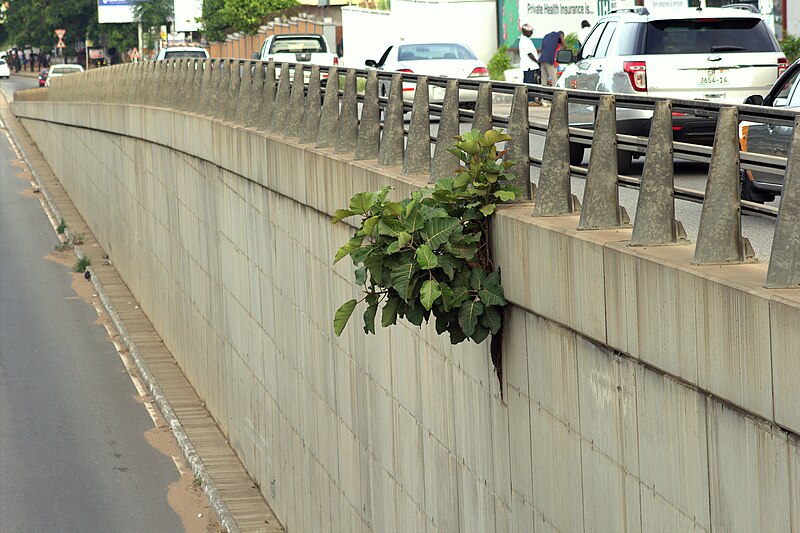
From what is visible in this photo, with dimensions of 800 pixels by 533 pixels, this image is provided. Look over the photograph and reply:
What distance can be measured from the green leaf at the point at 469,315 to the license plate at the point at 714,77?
6.20 metres

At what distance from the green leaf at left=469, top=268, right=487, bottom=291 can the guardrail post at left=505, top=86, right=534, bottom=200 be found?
0.66 m

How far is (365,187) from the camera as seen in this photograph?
1148cm

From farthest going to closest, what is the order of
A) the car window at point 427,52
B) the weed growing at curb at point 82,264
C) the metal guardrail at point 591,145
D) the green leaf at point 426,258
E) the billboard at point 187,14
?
1. the billboard at point 187,14
2. the weed growing at curb at point 82,264
3. the car window at point 427,52
4. the green leaf at point 426,258
5. the metal guardrail at point 591,145

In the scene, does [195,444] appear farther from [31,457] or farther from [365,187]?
[365,187]

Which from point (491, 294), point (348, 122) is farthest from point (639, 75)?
point (491, 294)

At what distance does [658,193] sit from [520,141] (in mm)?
2048

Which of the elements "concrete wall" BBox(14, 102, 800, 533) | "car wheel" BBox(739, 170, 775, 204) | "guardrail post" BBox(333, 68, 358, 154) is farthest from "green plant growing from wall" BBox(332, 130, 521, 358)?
"guardrail post" BBox(333, 68, 358, 154)

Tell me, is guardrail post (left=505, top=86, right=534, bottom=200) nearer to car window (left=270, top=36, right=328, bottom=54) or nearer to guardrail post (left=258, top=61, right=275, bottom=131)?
guardrail post (left=258, top=61, right=275, bottom=131)

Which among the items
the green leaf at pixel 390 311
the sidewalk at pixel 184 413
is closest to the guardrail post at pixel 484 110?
the green leaf at pixel 390 311

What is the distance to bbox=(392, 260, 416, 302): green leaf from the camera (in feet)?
26.5

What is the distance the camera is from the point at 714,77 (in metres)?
13.6

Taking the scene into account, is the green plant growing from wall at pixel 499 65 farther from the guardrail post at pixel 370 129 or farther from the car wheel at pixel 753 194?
the car wheel at pixel 753 194

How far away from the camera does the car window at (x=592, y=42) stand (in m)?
16.2

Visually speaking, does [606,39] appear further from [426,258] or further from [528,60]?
[528,60]
